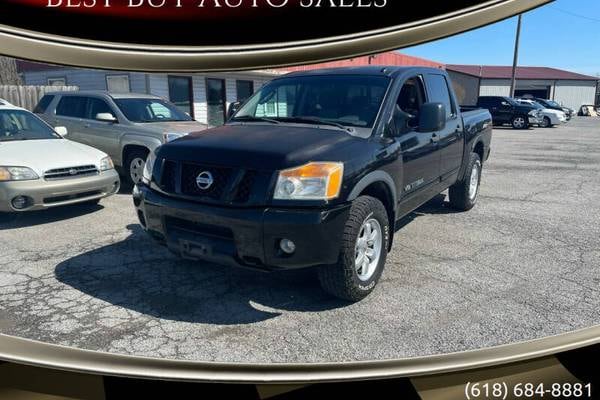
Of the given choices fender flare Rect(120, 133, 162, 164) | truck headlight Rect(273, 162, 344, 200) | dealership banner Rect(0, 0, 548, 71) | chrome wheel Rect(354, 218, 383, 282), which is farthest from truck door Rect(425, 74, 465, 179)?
fender flare Rect(120, 133, 162, 164)

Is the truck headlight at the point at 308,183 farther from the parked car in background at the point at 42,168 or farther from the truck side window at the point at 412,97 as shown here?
the parked car in background at the point at 42,168

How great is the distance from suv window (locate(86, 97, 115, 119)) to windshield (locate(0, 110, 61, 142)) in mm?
1242

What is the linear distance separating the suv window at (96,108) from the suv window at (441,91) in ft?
17.1

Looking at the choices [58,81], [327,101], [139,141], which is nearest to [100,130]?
[139,141]

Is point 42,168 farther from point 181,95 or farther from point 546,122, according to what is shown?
point 546,122

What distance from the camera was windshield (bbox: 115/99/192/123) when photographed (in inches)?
289

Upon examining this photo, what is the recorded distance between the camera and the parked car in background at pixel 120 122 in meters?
6.94

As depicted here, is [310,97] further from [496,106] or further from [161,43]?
[496,106]

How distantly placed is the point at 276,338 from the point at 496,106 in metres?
22.5

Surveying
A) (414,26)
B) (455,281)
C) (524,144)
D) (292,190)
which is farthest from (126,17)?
(524,144)

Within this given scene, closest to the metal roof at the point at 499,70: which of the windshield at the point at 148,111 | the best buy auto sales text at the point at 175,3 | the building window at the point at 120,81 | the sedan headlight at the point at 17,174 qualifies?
the best buy auto sales text at the point at 175,3

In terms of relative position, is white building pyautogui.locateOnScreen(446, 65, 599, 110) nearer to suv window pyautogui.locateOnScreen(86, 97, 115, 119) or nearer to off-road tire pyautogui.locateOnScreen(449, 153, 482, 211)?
off-road tire pyautogui.locateOnScreen(449, 153, 482, 211)

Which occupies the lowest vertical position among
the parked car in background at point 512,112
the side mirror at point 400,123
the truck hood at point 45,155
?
the parked car in background at point 512,112

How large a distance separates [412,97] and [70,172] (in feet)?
13.4
